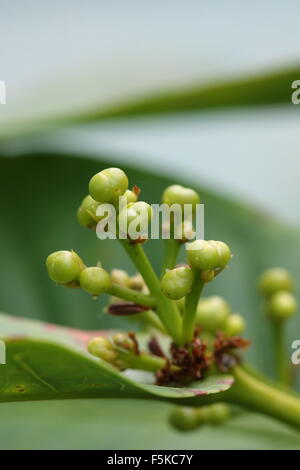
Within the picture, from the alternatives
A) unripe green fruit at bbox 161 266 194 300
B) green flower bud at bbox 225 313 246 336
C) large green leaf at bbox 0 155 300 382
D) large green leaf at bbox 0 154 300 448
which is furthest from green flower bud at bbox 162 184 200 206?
large green leaf at bbox 0 155 300 382

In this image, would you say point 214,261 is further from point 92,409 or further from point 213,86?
point 213,86

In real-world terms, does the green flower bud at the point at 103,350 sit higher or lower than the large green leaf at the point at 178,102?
lower

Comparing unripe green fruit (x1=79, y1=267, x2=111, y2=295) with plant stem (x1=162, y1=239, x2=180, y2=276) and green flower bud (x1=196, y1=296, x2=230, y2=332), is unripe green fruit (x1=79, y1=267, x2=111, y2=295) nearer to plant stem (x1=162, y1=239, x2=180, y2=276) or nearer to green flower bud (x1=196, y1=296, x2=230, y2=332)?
plant stem (x1=162, y1=239, x2=180, y2=276)

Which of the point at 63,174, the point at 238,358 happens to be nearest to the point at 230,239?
the point at 63,174

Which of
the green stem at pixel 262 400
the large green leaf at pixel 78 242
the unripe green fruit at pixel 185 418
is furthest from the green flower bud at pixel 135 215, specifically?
the large green leaf at pixel 78 242

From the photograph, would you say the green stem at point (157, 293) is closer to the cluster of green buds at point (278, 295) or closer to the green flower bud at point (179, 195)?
the green flower bud at point (179, 195)

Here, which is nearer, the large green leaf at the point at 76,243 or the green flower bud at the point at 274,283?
the green flower bud at the point at 274,283

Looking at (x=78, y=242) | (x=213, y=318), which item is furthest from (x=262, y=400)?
(x=78, y=242)

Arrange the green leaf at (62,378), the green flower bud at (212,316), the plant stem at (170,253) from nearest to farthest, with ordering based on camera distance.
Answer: the green leaf at (62,378) < the plant stem at (170,253) < the green flower bud at (212,316)

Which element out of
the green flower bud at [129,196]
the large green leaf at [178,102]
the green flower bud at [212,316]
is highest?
the large green leaf at [178,102]
